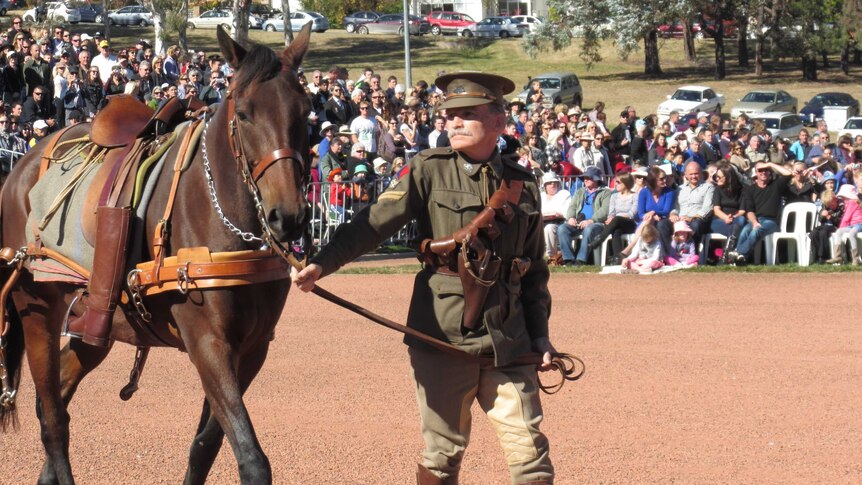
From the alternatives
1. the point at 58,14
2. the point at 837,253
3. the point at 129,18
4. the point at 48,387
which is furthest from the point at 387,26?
the point at 48,387

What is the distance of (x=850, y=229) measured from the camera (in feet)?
→ 46.1

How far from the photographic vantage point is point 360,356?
30.0 ft

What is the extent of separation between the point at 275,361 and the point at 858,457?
14.8ft

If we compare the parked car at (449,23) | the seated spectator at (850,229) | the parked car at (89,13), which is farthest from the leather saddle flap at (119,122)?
the parked car at (449,23)

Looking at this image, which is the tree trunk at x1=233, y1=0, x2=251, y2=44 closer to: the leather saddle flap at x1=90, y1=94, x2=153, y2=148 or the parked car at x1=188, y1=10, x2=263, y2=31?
the leather saddle flap at x1=90, y1=94, x2=153, y2=148

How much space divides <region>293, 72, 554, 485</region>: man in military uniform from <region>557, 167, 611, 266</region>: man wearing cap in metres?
10.2

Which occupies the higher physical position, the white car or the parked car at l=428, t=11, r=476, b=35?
the parked car at l=428, t=11, r=476, b=35

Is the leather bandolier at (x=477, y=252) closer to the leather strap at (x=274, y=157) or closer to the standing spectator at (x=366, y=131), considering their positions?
the leather strap at (x=274, y=157)

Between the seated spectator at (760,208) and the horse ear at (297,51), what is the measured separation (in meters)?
10.6

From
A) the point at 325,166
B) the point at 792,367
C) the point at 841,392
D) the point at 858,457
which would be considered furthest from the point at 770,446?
the point at 325,166

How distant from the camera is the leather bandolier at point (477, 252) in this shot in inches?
171

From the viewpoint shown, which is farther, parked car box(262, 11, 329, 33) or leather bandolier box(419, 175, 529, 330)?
parked car box(262, 11, 329, 33)

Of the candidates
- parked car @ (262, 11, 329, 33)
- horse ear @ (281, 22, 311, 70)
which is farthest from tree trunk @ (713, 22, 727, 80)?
horse ear @ (281, 22, 311, 70)

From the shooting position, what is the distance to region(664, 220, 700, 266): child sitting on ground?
554 inches
